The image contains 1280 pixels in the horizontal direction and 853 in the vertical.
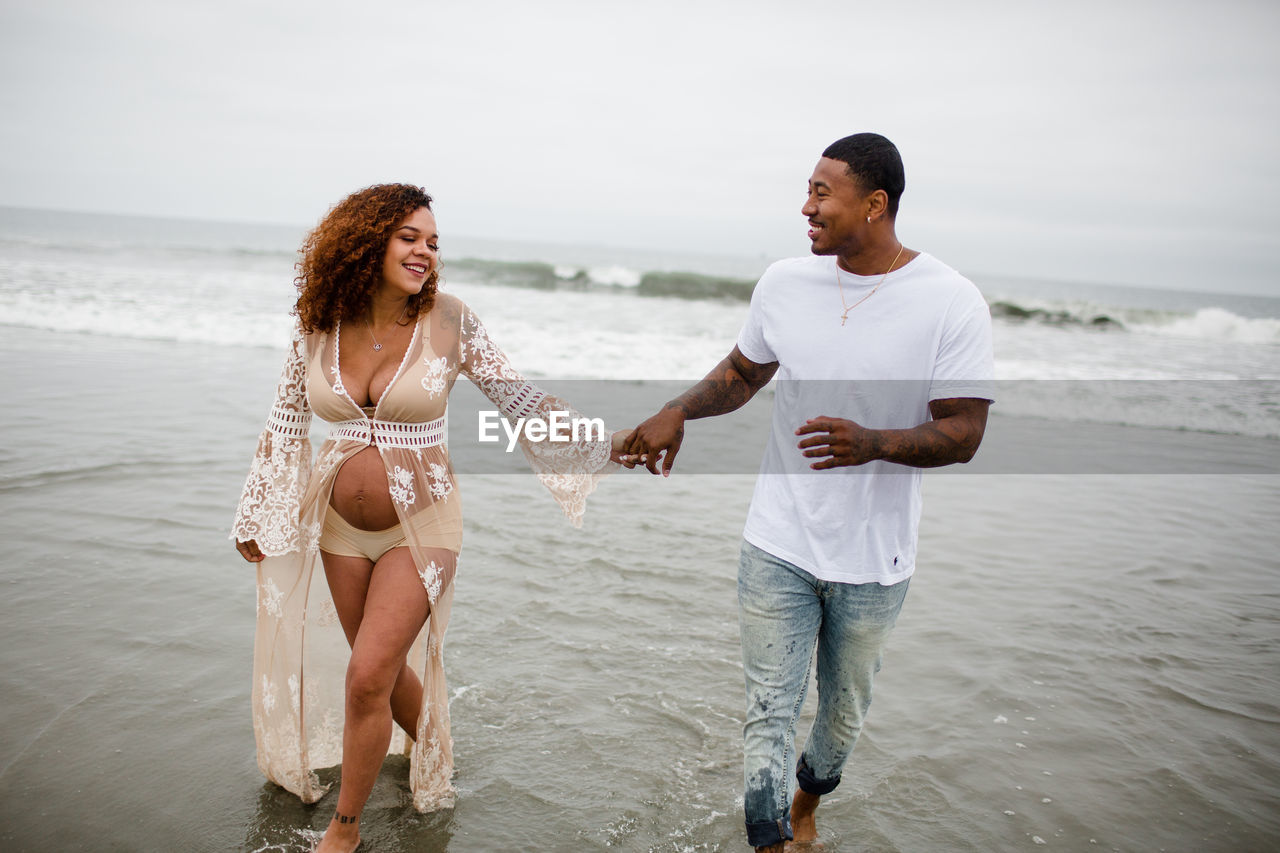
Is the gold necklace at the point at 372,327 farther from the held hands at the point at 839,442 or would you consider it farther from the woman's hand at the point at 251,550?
the held hands at the point at 839,442

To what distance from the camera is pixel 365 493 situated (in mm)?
3156

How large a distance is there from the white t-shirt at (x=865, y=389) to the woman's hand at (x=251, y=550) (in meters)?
1.85

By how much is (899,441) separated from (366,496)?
186cm

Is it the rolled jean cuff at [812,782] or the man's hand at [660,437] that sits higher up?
the man's hand at [660,437]

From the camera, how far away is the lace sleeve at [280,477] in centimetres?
327

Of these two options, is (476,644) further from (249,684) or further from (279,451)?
(279,451)

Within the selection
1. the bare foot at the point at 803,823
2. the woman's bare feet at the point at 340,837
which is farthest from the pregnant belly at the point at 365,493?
the bare foot at the point at 803,823

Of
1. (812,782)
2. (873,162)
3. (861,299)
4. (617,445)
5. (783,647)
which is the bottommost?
(812,782)

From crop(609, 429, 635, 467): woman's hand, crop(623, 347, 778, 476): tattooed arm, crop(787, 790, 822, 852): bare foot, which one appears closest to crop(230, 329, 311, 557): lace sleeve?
crop(609, 429, 635, 467): woman's hand

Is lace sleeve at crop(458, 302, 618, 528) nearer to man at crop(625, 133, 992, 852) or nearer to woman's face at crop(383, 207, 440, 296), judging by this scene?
woman's face at crop(383, 207, 440, 296)

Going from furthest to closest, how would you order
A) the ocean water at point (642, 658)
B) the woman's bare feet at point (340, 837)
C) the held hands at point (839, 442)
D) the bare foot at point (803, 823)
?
the ocean water at point (642, 658) < the bare foot at point (803, 823) < the woman's bare feet at point (340, 837) < the held hands at point (839, 442)

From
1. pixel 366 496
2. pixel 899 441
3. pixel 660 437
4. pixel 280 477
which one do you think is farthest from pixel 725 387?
pixel 280 477

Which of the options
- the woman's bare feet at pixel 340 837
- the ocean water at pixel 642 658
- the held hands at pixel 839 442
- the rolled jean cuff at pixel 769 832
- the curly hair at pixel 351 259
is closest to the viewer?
the held hands at pixel 839 442

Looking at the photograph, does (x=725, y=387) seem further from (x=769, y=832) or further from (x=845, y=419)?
(x=769, y=832)
